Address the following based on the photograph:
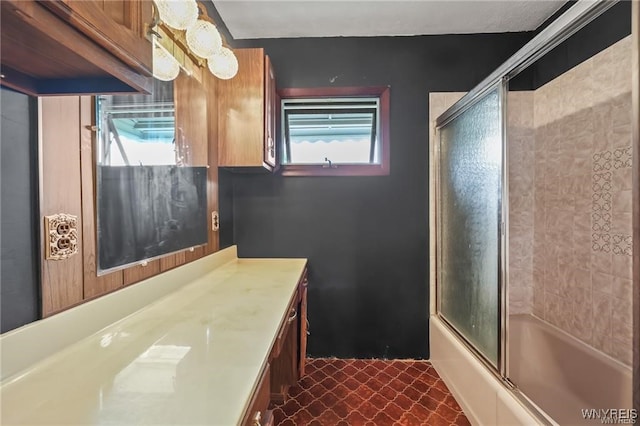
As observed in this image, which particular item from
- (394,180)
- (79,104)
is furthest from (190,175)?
(394,180)

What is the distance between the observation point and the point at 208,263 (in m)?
1.90

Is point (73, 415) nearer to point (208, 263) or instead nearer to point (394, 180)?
point (208, 263)

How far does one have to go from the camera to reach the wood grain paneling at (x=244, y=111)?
2.01 meters

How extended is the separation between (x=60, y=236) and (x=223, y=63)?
1153mm

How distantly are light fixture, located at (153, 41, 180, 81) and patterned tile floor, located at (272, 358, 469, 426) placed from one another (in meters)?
1.94

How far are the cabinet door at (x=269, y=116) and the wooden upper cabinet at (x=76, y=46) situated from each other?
1.31m

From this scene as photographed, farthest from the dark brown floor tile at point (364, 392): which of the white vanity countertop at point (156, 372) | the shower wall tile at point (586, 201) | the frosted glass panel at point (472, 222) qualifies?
the shower wall tile at point (586, 201)

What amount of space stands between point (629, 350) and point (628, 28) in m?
1.75

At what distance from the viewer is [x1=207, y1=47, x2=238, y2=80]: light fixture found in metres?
1.58

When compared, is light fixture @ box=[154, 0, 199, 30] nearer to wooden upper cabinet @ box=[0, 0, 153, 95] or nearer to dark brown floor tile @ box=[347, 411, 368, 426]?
wooden upper cabinet @ box=[0, 0, 153, 95]

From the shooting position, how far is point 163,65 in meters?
1.30

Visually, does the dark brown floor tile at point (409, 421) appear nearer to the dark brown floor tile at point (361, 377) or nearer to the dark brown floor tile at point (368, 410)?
the dark brown floor tile at point (368, 410)

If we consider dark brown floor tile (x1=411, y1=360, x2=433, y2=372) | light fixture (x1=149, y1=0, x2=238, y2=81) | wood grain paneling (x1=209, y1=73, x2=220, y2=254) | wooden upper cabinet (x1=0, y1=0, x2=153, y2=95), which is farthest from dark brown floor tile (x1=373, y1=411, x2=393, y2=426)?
light fixture (x1=149, y1=0, x2=238, y2=81)

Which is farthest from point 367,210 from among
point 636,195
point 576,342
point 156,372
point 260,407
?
point 156,372
